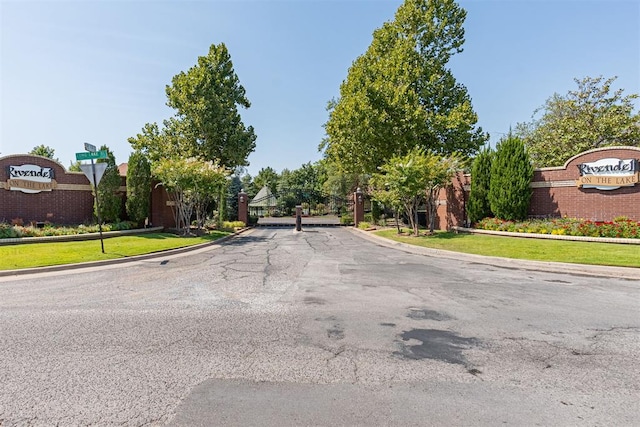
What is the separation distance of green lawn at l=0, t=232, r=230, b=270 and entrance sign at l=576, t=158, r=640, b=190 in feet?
64.6

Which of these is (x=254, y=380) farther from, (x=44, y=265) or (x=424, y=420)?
(x=44, y=265)

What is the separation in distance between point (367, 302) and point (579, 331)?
11.4 feet

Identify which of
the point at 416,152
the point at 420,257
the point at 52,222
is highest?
the point at 416,152

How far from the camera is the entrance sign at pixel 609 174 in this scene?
1578 cm

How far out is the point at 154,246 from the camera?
14.6 metres

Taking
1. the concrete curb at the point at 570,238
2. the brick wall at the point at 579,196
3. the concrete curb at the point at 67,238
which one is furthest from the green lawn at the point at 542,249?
the concrete curb at the point at 67,238

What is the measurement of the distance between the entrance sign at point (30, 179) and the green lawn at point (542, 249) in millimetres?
19772

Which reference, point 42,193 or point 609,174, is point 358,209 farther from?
point 42,193

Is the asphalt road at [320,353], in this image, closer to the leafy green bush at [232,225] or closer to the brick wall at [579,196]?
the brick wall at [579,196]

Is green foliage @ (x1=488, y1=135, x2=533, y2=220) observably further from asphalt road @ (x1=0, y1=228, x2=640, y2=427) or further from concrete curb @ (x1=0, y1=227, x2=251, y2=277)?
concrete curb @ (x1=0, y1=227, x2=251, y2=277)

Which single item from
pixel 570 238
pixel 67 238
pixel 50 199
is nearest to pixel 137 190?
pixel 50 199

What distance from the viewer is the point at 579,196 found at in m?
17.2

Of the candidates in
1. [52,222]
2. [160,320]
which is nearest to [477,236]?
[160,320]

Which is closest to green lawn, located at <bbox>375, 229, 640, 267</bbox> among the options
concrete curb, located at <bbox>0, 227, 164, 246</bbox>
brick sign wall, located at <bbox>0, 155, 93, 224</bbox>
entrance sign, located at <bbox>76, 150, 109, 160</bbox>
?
entrance sign, located at <bbox>76, 150, 109, 160</bbox>
